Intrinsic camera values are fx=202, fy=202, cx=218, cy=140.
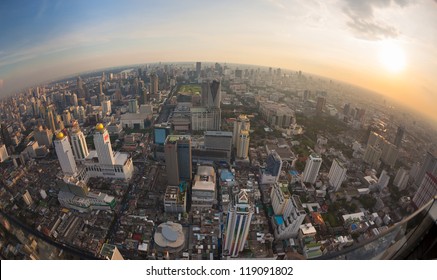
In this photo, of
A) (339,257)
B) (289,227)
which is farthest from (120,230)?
(339,257)

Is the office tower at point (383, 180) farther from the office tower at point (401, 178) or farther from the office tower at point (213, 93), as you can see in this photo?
the office tower at point (213, 93)

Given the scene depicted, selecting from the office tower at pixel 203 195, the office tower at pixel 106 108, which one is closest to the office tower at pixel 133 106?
the office tower at pixel 106 108

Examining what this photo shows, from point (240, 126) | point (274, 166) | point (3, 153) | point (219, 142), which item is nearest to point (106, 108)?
point (3, 153)

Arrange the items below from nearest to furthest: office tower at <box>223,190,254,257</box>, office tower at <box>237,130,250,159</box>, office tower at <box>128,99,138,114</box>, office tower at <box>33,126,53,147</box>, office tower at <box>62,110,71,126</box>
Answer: office tower at <box>223,190,254,257</box> → office tower at <box>237,130,250,159</box> → office tower at <box>33,126,53,147</box> → office tower at <box>62,110,71,126</box> → office tower at <box>128,99,138,114</box>

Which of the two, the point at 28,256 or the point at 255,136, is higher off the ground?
the point at 28,256

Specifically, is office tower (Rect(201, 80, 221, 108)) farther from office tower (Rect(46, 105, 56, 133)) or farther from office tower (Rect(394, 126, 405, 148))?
office tower (Rect(394, 126, 405, 148))

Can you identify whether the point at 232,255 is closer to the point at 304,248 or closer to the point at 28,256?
the point at 304,248

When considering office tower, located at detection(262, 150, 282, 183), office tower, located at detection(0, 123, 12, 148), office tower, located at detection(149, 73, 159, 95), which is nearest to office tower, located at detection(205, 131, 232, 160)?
office tower, located at detection(262, 150, 282, 183)
